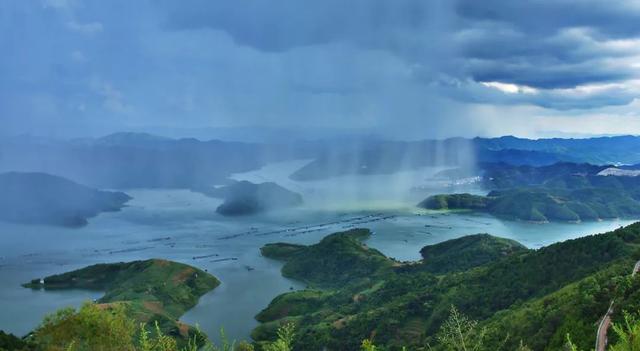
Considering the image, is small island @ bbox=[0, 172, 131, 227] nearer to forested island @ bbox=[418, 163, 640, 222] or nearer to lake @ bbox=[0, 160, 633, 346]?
lake @ bbox=[0, 160, 633, 346]

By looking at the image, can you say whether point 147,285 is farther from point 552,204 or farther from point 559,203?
point 559,203

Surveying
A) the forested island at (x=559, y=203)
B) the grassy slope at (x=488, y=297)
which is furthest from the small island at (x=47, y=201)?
the grassy slope at (x=488, y=297)

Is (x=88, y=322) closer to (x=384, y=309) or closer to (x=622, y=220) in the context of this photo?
(x=384, y=309)

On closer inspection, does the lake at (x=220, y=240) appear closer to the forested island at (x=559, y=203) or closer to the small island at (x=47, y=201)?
the forested island at (x=559, y=203)

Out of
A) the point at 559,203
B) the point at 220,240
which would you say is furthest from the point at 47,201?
the point at 559,203

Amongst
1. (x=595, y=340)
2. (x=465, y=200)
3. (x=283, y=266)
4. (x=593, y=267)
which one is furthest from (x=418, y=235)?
(x=595, y=340)

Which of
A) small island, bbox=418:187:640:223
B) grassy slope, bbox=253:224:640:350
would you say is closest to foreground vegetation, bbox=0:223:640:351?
grassy slope, bbox=253:224:640:350
